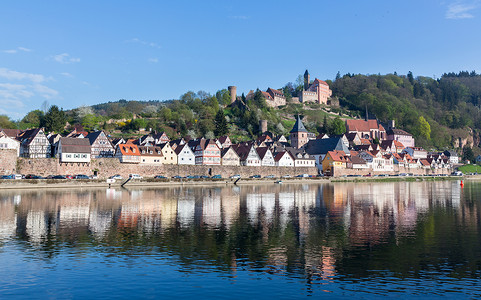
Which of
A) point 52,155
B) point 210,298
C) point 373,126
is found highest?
point 373,126

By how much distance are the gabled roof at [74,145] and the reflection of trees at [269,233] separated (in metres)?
29.6

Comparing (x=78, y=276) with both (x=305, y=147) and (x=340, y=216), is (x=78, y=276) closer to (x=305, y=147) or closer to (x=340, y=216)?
(x=340, y=216)

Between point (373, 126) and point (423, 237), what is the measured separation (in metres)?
129

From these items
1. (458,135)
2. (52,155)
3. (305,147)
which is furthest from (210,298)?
(458,135)

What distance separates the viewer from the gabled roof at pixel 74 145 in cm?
6622

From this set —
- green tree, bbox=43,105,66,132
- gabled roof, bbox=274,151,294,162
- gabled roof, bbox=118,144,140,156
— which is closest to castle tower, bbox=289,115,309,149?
gabled roof, bbox=274,151,294,162

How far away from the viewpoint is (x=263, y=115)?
132625 mm

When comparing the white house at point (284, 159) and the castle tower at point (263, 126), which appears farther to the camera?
the castle tower at point (263, 126)

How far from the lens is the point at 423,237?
22.6 meters

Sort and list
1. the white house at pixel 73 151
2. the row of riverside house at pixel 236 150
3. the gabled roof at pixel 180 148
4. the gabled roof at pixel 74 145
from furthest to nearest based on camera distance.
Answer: the gabled roof at pixel 180 148 < the row of riverside house at pixel 236 150 < the gabled roof at pixel 74 145 < the white house at pixel 73 151

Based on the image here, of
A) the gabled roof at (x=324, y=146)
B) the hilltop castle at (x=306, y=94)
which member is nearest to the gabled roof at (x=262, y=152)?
the gabled roof at (x=324, y=146)

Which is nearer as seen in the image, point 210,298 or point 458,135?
point 210,298

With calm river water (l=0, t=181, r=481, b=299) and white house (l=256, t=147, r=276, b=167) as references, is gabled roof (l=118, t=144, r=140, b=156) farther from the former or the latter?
calm river water (l=0, t=181, r=481, b=299)

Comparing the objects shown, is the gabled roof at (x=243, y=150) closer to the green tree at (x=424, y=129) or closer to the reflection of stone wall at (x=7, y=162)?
the reflection of stone wall at (x=7, y=162)
